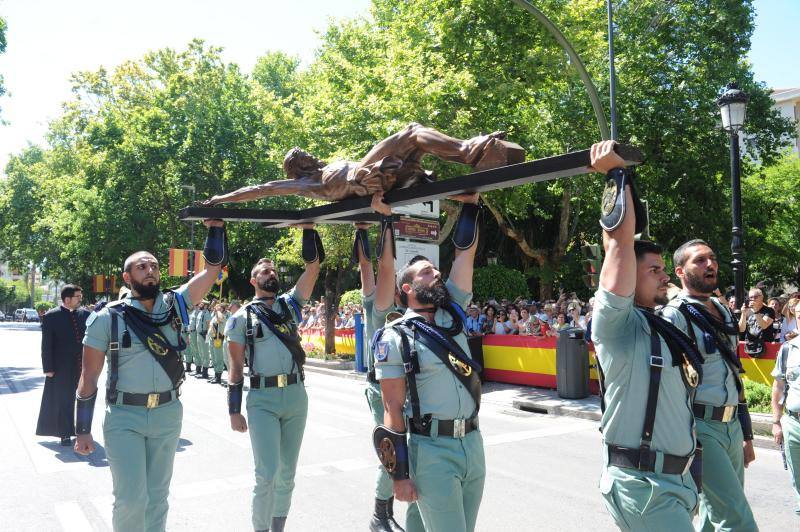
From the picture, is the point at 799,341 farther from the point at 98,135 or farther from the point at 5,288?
the point at 5,288

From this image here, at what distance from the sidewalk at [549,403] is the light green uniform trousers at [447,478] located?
6.75 meters

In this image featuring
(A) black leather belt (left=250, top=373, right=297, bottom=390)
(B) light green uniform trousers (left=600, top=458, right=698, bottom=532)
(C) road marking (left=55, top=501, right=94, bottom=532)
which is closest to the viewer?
(B) light green uniform trousers (left=600, top=458, right=698, bottom=532)

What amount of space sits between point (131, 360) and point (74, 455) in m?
4.43

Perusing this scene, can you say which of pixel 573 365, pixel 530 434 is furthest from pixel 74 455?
pixel 573 365

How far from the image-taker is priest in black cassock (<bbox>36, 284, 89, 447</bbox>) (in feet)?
27.6

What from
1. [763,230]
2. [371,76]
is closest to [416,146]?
[371,76]

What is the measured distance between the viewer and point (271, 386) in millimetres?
4863

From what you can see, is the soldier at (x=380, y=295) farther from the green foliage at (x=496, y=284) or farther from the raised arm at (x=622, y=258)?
the green foliage at (x=496, y=284)

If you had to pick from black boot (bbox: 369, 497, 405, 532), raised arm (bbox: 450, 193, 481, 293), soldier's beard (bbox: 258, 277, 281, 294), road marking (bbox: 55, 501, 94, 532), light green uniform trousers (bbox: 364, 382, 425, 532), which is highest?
raised arm (bbox: 450, 193, 481, 293)

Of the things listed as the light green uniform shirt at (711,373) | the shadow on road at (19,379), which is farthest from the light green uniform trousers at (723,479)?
the shadow on road at (19,379)

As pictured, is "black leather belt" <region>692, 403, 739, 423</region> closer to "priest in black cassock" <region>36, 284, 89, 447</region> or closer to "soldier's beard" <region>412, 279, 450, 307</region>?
"soldier's beard" <region>412, 279, 450, 307</region>

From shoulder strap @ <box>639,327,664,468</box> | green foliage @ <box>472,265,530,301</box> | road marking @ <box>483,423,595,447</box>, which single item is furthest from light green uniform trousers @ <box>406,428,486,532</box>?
green foliage @ <box>472,265,530,301</box>

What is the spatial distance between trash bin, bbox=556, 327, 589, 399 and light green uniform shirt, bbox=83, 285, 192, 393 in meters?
8.92

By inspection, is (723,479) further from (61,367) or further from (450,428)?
(61,367)
